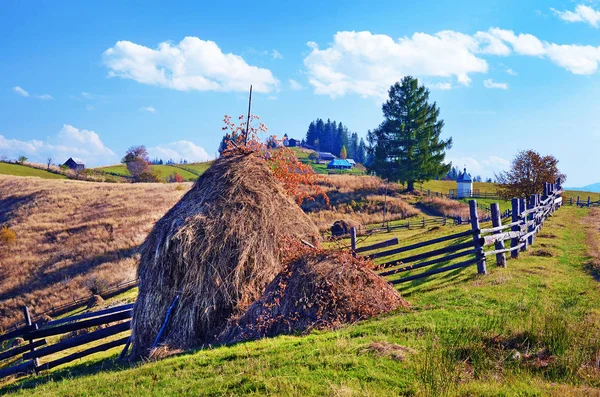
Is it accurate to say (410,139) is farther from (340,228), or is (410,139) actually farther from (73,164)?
(73,164)

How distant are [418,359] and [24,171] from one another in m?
103

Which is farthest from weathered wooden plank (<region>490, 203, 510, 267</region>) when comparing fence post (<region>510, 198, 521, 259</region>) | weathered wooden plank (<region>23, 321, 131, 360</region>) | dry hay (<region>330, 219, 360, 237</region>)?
dry hay (<region>330, 219, 360, 237</region>)

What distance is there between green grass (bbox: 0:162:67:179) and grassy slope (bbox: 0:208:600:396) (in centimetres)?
8936

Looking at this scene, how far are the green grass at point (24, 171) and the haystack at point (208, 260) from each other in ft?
291

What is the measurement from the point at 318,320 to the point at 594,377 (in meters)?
5.02

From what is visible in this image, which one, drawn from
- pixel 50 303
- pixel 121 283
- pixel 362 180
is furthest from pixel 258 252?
pixel 362 180

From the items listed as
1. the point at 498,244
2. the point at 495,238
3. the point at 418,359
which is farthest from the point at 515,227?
the point at 418,359

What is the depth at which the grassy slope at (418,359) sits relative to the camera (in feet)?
17.1

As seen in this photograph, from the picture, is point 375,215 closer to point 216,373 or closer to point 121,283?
point 121,283

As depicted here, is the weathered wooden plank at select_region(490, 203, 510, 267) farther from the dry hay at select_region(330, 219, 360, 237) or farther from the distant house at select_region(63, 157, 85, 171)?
the distant house at select_region(63, 157, 85, 171)

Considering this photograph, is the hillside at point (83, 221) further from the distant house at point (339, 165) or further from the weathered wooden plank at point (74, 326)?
the distant house at point (339, 165)

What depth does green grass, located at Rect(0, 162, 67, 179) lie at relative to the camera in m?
85.1

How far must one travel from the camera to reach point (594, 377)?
526 cm

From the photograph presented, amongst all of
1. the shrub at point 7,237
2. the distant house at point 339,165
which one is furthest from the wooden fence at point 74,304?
the distant house at point 339,165
